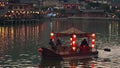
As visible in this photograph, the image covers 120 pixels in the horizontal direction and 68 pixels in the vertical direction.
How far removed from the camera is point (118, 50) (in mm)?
59375

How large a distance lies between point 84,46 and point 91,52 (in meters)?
1.14

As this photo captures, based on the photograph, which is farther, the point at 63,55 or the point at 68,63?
the point at 63,55

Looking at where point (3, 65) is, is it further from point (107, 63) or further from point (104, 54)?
point (104, 54)

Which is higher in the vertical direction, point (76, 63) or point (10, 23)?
point (76, 63)

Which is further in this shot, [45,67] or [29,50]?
[29,50]

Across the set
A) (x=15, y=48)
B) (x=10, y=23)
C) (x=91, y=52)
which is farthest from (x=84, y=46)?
(x=10, y=23)

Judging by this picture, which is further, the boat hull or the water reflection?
the boat hull

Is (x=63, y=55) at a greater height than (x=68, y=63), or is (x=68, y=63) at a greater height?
(x=63, y=55)

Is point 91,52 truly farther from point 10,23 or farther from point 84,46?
point 10,23

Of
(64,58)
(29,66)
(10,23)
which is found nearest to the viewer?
(29,66)

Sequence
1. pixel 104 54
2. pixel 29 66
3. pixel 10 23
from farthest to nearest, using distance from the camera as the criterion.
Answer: pixel 10 23
pixel 104 54
pixel 29 66

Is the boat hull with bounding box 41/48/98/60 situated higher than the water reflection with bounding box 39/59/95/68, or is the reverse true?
the boat hull with bounding box 41/48/98/60

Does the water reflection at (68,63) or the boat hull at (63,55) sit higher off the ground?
the boat hull at (63,55)

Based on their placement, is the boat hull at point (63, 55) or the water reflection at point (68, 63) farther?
the boat hull at point (63, 55)
